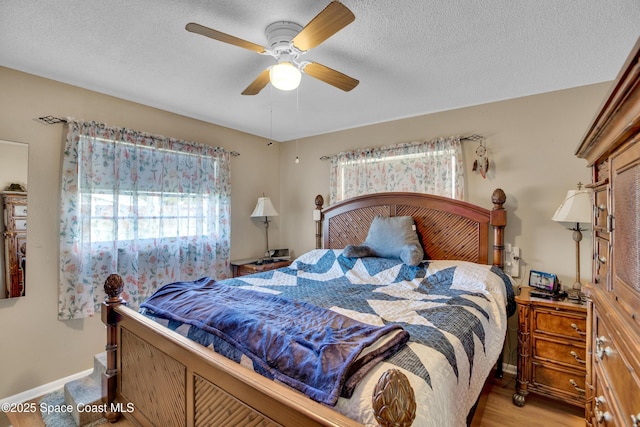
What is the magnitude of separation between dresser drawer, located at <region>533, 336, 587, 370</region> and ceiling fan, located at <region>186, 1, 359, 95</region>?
224cm

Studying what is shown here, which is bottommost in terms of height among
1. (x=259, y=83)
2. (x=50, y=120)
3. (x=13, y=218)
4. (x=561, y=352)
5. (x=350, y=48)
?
(x=561, y=352)

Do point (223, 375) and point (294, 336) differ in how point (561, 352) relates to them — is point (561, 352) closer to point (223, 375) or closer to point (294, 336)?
point (294, 336)

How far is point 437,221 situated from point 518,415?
1.58 metres

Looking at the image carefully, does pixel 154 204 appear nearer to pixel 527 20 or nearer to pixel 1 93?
pixel 1 93

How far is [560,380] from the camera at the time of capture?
2.11 m

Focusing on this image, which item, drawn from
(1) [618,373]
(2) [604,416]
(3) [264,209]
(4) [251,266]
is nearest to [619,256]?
(1) [618,373]

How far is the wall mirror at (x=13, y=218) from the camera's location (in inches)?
85.7

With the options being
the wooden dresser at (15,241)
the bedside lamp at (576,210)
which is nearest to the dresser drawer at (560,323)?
the bedside lamp at (576,210)

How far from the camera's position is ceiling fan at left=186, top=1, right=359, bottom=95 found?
1357mm

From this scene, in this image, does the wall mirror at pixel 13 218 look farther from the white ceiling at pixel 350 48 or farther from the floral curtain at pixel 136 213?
the white ceiling at pixel 350 48

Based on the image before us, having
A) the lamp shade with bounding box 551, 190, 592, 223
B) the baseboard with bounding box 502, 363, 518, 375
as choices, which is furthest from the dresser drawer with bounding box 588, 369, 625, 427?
the baseboard with bounding box 502, 363, 518, 375

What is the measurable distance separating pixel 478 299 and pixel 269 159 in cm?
313

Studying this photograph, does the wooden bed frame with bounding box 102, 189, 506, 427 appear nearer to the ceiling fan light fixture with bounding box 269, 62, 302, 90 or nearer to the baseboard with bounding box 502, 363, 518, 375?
the baseboard with bounding box 502, 363, 518, 375

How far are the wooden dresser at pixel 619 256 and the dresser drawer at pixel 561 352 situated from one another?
76 cm
